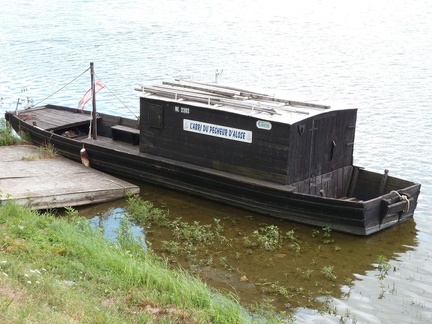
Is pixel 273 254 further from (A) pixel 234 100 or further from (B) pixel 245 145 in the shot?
(A) pixel 234 100

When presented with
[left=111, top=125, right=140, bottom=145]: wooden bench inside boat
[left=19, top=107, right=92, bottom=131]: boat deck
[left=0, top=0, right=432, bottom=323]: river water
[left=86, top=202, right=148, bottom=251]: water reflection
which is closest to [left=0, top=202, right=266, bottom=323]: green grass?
[left=86, top=202, right=148, bottom=251]: water reflection

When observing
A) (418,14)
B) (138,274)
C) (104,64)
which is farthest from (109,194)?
(418,14)

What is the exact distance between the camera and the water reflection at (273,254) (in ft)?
42.8

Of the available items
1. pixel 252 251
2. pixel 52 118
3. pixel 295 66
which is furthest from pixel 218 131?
pixel 295 66

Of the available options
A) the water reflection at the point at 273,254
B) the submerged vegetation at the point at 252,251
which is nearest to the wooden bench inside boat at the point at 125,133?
the water reflection at the point at 273,254

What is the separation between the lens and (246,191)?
16.7m

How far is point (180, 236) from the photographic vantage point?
15.1 m

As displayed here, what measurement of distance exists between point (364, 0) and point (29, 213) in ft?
142

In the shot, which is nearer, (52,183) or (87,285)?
(87,285)

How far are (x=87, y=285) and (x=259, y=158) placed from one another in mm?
6901

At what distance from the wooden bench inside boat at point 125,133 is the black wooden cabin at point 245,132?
126 cm

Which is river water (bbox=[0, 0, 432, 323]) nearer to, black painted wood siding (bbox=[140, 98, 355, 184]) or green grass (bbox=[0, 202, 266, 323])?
black painted wood siding (bbox=[140, 98, 355, 184])

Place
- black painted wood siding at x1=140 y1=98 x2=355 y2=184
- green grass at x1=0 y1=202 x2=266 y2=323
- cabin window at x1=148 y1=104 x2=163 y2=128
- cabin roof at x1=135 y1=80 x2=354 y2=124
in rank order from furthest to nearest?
cabin window at x1=148 y1=104 x2=163 y2=128 → cabin roof at x1=135 y1=80 x2=354 y2=124 → black painted wood siding at x1=140 y1=98 x2=355 y2=184 → green grass at x1=0 y1=202 x2=266 y2=323

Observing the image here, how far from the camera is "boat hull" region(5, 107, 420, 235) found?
604 inches
